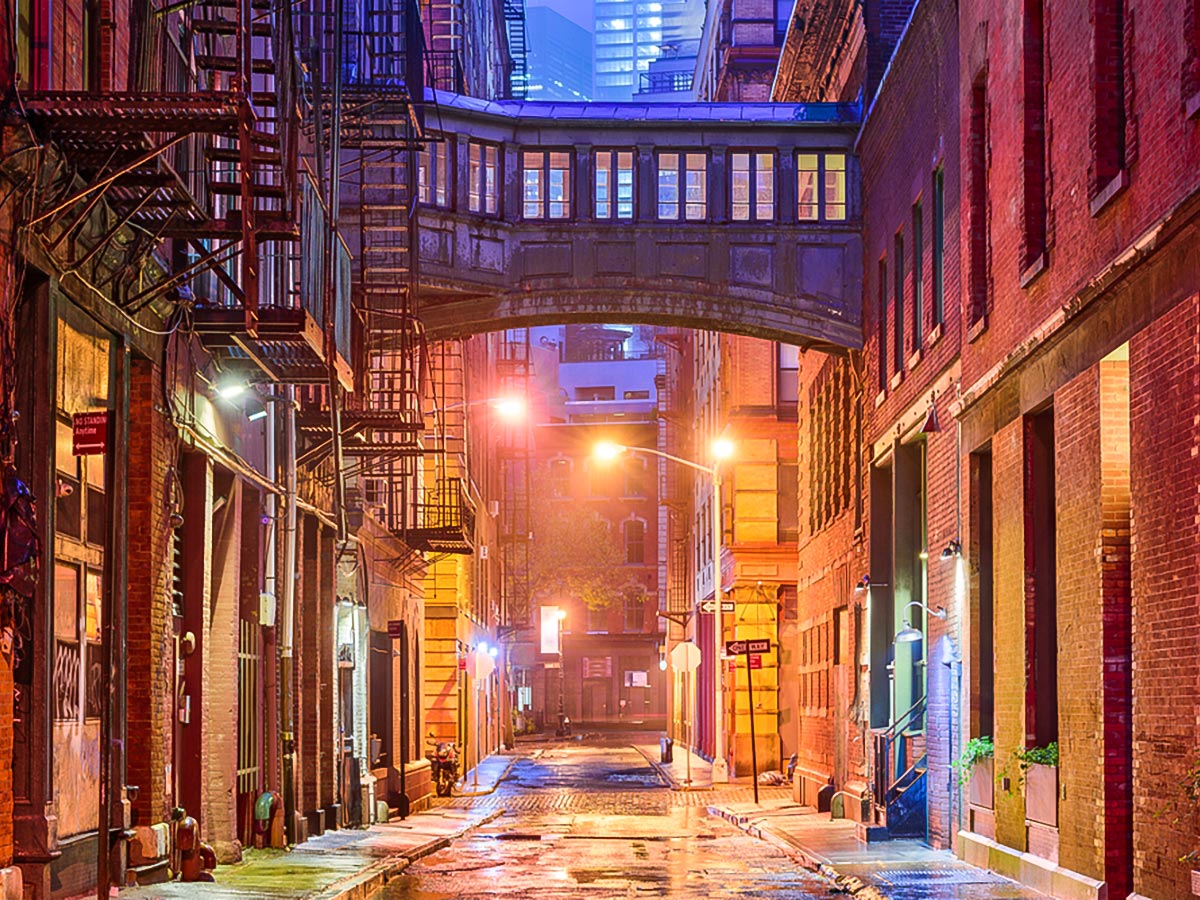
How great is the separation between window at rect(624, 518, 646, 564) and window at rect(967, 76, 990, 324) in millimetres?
81859

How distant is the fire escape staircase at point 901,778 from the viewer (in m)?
23.8

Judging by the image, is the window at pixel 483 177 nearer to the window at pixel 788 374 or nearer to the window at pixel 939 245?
the window at pixel 939 245

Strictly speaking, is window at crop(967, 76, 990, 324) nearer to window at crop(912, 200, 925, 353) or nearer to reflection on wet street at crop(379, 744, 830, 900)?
window at crop(912, 200, 925, 353)

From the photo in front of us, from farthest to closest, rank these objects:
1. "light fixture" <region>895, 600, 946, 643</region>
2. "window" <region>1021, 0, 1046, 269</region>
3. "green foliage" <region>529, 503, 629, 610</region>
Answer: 1. "green foliage" <region>529, 503, 629, 610</region>
2. "light fixture" <region>895, 600, 946, 643</region>
3. "window" <region>1021, 0, 1046, 269</region>

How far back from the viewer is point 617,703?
4038 inches

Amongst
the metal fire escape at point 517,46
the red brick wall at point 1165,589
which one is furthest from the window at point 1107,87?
the metal fire escape at point 517,46

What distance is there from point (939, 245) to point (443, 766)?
18.6 meters

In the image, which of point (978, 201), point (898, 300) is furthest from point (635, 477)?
point (978, 201)

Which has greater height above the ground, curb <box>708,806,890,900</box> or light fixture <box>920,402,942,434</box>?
light fixture <box>920,402,942,434</box>

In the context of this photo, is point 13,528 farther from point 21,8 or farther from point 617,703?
point 617,703

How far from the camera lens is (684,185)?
30828 mm

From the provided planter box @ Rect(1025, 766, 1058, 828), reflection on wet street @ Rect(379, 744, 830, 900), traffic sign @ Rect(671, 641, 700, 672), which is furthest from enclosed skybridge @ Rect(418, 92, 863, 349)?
planter box @ Rect(1025, 766, 1058, 828)

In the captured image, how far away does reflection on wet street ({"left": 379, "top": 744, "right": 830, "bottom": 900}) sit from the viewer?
57.8 ft

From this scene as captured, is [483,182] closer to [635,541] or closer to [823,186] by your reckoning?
[823,186]
